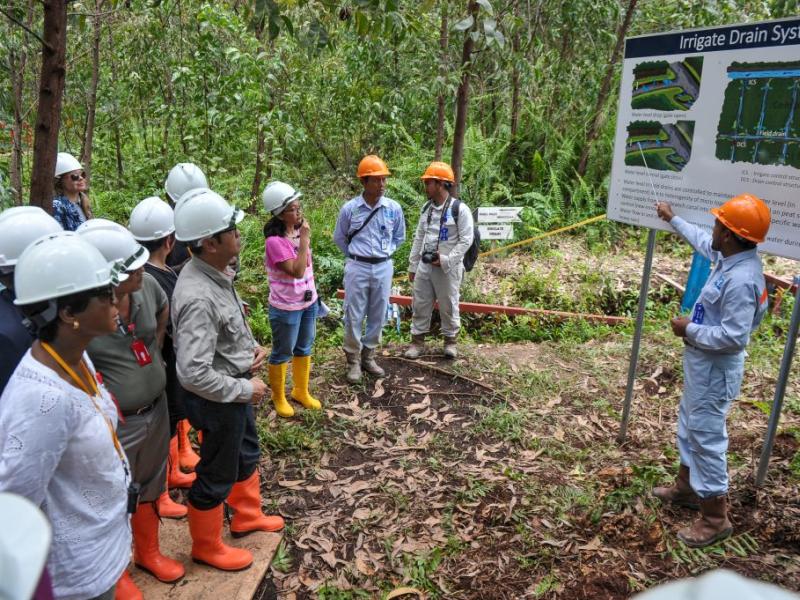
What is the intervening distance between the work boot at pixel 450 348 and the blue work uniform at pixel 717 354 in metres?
2.81

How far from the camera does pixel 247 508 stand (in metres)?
3.60

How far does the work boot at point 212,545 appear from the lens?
3.16 m

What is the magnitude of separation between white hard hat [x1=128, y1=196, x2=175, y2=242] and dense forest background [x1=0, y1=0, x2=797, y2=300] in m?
3.94

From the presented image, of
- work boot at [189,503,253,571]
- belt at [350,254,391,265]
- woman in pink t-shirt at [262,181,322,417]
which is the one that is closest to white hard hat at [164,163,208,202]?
woman in pink t-shirt at [262,181,322,417]

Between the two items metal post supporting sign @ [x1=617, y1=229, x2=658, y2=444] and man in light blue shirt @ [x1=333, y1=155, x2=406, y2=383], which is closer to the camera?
metal post supporting sign @ [x1=617, y1=229, x2=658, y2=444]

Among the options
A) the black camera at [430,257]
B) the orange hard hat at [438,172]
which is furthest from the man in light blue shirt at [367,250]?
the orange hard hat at [438,172]

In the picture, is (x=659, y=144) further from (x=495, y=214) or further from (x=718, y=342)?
(x=495, y=214)

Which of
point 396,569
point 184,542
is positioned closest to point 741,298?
point 396,569

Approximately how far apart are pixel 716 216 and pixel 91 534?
327 cm

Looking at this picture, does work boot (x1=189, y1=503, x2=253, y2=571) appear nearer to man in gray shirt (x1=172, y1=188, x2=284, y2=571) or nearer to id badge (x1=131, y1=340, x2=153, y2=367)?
man in gray shirt (x1=172, y1=188, x2=284, y2=571)

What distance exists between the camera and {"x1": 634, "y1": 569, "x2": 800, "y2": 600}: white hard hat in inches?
29.0

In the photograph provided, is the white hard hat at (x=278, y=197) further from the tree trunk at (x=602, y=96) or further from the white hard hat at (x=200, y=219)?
the tree trunk at (x=602, y=96)

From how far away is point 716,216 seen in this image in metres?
3.22

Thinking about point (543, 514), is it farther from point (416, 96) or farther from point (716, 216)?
point (416, 96)
